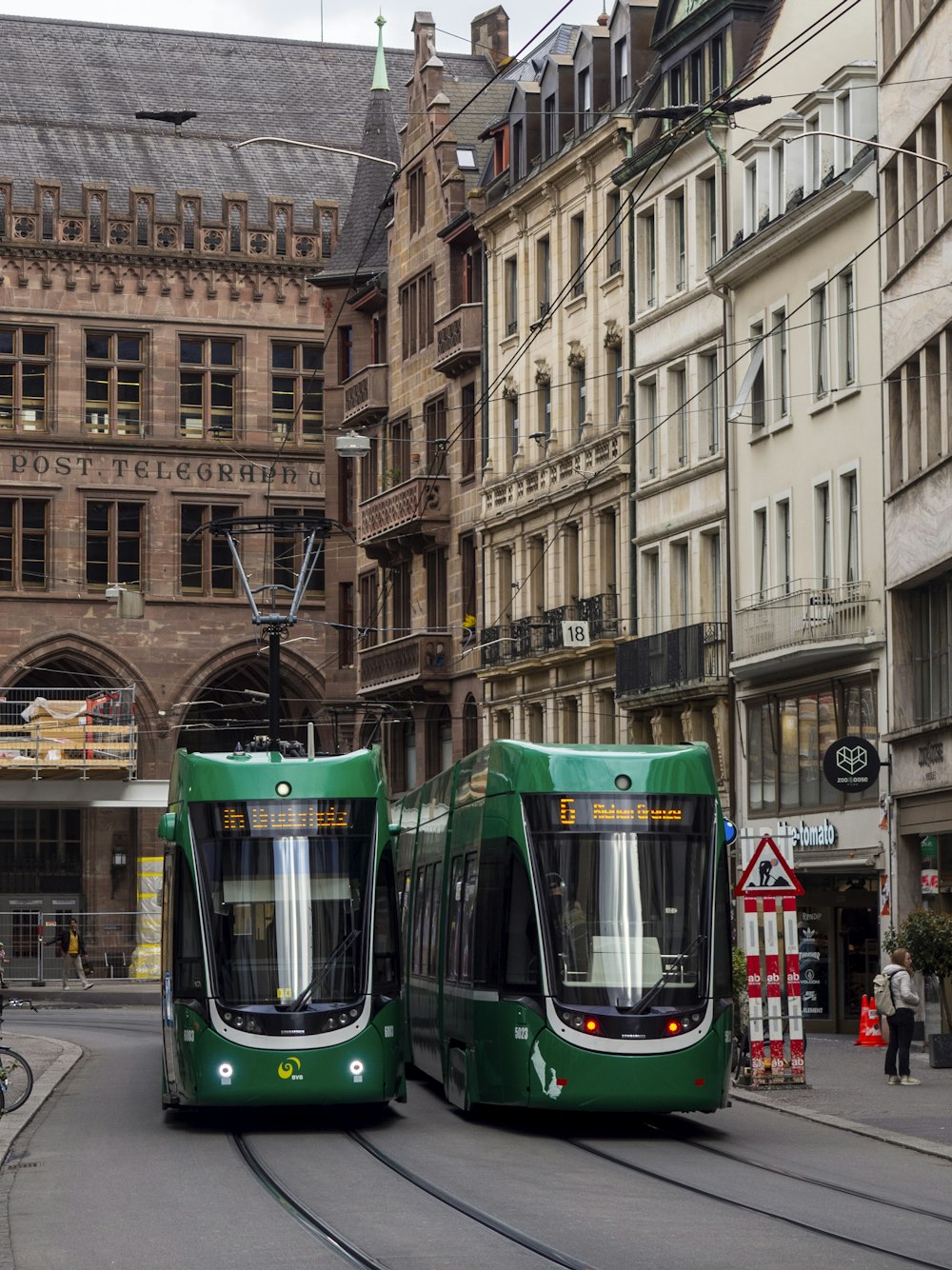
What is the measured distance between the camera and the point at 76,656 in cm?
6612

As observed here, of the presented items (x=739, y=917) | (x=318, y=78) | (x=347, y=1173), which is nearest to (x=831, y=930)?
(x=739, y=917)

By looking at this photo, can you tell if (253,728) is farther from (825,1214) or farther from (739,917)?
(825,1214)

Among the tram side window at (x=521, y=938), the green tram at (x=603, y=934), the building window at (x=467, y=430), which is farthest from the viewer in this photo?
the building window at (x=467, y=430)

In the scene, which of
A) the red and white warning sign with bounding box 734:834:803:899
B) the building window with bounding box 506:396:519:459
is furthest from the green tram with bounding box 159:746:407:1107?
the building window with bounding box 506:396:519:459

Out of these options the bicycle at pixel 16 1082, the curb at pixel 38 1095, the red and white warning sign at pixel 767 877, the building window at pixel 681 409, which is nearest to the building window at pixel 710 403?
the building window at pixel 681 409

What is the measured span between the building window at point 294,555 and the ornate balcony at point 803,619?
2929 cm

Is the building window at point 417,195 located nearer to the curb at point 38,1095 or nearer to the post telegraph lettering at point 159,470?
the post telegraph lettering at point 159,470

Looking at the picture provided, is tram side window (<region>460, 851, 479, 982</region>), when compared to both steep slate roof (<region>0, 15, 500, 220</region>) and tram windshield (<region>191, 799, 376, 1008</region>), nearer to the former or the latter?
tram windshield (<region>191, 799, 376, 1008</region>)

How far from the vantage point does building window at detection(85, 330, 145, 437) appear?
67312mm

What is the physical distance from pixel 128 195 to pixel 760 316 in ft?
102

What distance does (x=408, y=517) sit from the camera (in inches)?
2164

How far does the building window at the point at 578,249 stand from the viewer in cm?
4834

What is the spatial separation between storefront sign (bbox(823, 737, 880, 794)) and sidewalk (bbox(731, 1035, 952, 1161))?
14.8ft

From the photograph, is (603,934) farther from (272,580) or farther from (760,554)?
(272,580)
